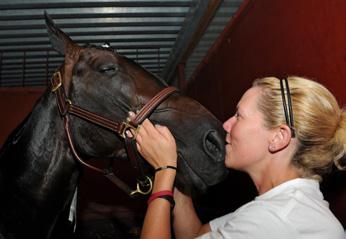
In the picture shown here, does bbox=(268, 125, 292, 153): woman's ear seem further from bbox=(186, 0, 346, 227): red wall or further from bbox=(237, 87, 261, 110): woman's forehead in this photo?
bbox=(186, 0, 346, 227): red wall

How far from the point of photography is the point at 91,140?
2154 mm

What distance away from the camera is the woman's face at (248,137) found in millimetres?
1689

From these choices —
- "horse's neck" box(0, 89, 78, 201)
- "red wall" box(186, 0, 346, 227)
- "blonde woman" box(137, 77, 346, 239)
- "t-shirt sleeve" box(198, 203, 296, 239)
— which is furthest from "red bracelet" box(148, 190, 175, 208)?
"red wall" box(186, 0, 346, 227)

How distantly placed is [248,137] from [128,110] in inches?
→ 27.2

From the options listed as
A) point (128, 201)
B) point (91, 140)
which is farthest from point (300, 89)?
point (128, 201)

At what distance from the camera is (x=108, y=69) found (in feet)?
7.02

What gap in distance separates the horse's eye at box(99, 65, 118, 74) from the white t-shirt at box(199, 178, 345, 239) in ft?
3.48

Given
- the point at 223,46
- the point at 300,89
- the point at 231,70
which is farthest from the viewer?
the point at 223,46

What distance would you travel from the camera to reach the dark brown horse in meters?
2.03

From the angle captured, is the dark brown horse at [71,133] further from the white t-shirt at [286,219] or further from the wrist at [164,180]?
the white t-shirt at [286,219]

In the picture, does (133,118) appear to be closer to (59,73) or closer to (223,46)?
(59,73)

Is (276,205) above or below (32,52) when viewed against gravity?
below

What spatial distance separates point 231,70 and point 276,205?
2.77 metres

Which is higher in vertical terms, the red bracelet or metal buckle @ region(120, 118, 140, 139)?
metal buckle @ region(120, 118, 140, 139)
